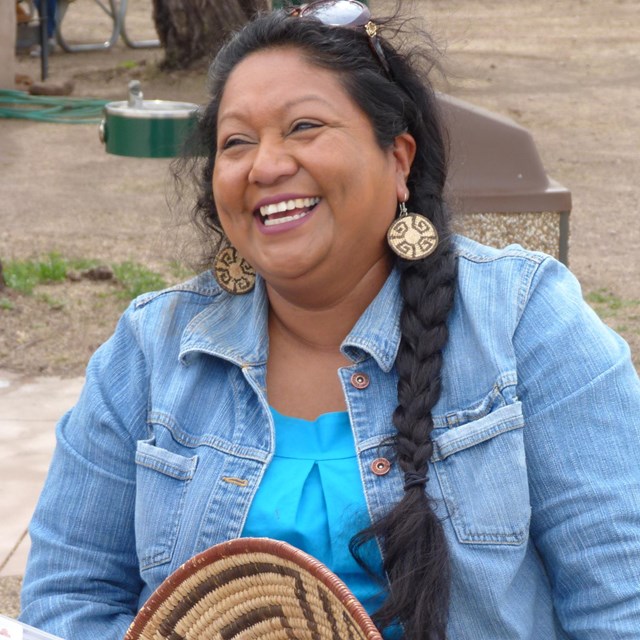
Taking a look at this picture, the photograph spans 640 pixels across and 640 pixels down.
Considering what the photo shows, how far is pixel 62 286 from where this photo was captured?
6469 mm

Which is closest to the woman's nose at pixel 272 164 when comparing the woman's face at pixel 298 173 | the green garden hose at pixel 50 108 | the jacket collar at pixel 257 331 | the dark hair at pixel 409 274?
the woman's face at pixel 298 173

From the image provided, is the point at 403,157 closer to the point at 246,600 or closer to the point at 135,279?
the point at 246,600

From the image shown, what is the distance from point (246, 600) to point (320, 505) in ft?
0.84

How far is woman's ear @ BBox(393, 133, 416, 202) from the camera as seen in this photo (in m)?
2.17

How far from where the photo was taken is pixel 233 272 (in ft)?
A: 7.45

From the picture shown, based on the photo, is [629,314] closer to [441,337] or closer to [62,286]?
[62,286]

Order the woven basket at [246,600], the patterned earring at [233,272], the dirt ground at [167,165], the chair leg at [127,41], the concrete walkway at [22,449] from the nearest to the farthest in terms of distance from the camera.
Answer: the woven basket at [246,600]
the patterned earring at [233,272]
the concrete walkway at [22,449]
the dirt ground at [167,165]
the chair leg at [127,41]

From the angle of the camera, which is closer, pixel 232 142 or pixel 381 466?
pixel 381 466

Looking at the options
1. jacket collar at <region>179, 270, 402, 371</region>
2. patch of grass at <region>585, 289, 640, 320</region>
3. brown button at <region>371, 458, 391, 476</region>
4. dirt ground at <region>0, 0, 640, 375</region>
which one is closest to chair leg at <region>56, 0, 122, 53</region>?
dirt ground at <region>0, 0, 640, 375</region>

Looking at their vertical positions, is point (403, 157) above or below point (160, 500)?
above

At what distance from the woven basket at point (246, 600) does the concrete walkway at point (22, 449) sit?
1.88m

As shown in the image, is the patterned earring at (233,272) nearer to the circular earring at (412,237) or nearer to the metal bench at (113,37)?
the circular earring at (412,237)

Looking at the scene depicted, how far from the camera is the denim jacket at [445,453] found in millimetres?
1927

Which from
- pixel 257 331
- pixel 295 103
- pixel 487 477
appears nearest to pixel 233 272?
pixel 257 331
